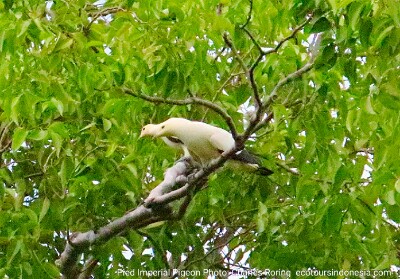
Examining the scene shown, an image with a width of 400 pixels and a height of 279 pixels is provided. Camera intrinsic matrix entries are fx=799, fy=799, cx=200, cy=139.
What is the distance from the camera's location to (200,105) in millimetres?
4098

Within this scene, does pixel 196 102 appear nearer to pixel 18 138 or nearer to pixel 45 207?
pixel 18 138

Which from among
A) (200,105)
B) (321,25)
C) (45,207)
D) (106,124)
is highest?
(200,105)

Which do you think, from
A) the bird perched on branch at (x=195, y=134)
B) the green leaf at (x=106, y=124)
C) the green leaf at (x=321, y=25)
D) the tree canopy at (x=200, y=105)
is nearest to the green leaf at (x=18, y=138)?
the tree canopy at (x=200, y=105)

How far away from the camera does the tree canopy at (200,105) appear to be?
3.15 metres

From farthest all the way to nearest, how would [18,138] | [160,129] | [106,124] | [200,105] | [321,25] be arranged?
1. [160,129]
2. [200,105]
3. [106,124]
4. [18,138]
5. [321,25]

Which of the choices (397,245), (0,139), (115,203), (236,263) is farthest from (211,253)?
(0,139)

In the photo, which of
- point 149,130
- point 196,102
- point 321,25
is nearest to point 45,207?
point 149,130

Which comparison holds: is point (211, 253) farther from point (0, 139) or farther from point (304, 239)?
point (0, 139)

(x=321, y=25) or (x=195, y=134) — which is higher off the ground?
(x=195, y=134)

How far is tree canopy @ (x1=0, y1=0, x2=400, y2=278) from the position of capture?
10.3ft

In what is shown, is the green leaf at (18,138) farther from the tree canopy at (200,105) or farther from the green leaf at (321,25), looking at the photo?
the green leaf at (321,25)

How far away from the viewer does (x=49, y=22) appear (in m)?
3.69

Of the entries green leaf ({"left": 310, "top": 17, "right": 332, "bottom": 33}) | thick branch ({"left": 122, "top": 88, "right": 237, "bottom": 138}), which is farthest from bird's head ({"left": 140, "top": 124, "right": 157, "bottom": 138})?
green leaf ({"left": 310, "top": 17, "right": 332, "bottom": 33})

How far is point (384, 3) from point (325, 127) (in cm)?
83
